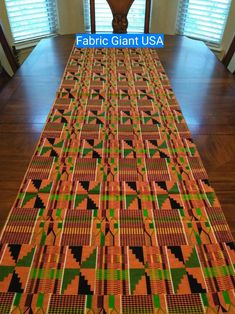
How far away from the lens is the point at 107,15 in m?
2.42

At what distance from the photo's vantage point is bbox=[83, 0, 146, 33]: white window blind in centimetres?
237

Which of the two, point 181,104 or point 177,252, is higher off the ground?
point 181,104

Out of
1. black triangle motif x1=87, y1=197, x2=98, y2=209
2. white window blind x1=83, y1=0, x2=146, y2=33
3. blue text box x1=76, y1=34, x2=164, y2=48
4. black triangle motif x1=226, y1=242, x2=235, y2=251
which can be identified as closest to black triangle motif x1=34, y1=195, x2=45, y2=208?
black triangle motif x1=87, y1=197, x2=98, y2=209

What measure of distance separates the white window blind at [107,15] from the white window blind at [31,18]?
0.33 meters

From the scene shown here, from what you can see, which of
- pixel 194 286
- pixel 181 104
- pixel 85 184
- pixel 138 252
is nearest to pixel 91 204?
pixel 85 184

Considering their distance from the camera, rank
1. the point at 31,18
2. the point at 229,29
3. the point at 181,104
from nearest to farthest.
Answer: the point at 181,104 < the point at 229,29 < the point at 31,18

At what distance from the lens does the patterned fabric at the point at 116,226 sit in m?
0.49

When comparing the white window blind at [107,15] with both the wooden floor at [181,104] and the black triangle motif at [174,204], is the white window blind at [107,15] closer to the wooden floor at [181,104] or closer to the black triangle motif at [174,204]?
the wooden floor at [181,104]

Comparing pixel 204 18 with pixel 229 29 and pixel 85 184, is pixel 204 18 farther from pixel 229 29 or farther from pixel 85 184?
pixel 85 184

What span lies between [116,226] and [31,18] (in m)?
2.55

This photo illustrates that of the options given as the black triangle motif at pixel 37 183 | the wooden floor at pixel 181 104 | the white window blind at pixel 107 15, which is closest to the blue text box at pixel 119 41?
the wooden floor at pixel 181 104

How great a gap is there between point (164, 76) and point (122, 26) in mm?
773

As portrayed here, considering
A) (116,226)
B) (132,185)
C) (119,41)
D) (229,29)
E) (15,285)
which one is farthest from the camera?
(229,29)

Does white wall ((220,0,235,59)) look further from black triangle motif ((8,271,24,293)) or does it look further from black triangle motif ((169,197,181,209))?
black triangle motif ((8,271,24,293))
